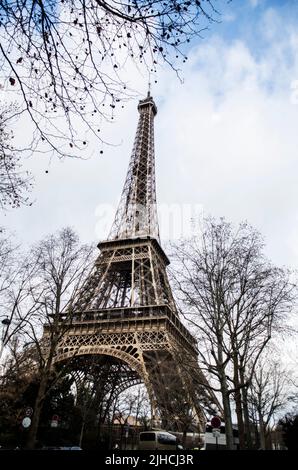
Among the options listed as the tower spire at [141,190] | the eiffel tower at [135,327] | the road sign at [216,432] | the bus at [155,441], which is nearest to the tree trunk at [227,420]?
the road sign at [216,432]

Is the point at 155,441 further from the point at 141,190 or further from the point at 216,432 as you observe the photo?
the point at 141,190

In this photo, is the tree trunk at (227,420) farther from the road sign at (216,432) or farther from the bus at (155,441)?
the bus at (155,441)

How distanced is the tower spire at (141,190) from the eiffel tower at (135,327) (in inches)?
5.4

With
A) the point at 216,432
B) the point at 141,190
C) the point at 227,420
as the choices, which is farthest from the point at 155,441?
the point at 141,190

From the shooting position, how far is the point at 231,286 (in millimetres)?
15422

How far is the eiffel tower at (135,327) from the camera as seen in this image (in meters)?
28.1

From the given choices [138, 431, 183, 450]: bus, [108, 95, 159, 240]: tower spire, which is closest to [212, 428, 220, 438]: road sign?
[138, 431, 183, 450]: bus

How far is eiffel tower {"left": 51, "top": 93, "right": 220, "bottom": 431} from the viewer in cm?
2814

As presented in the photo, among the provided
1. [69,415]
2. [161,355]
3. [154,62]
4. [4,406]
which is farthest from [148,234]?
[154,62]

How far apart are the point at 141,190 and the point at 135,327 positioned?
23043mm

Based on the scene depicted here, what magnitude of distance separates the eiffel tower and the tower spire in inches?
5.4

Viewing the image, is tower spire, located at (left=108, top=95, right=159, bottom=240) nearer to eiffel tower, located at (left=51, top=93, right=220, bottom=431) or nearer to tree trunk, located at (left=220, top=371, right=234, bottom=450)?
eiffel tower, located at (left=51, top=93, right=220, bottom=431)

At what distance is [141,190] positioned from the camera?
166 ft

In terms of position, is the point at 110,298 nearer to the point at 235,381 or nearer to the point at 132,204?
the point at 132,204
